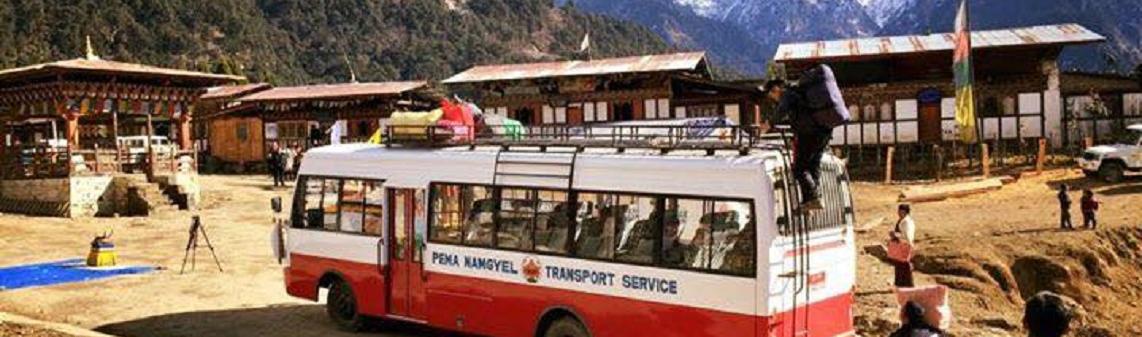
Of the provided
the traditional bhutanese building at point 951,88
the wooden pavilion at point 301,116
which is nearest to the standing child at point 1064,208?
the traditional bhutanese building at point 951,88

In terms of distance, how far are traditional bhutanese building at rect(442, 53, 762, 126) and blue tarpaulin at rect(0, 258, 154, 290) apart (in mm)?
22839

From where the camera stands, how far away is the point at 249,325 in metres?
14.7

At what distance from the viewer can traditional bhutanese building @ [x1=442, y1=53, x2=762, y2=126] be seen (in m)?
41.5

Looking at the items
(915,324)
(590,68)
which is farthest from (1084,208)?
(590,68)

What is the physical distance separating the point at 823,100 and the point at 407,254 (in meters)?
6.10

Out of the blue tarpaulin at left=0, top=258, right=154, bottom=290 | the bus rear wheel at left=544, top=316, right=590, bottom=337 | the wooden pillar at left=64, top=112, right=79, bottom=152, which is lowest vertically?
the blue tarpaulin at left=0, top=258, right=154, bottom=290

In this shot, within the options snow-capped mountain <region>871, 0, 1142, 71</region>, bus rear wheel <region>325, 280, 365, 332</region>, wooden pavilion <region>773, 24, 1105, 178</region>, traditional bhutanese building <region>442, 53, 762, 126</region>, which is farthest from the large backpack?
snow-capped mountain <region>871, 0, 1142, 71</region>

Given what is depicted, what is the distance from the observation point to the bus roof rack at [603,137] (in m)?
10.3

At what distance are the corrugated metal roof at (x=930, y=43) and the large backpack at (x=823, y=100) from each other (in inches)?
1211

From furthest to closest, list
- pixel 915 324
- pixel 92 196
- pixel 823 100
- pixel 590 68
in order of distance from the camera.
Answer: pixel 590 68 → pixel 92 196 → pixel 823 100 → pixel 915 324

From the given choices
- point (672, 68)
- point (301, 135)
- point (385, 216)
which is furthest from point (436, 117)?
point (301, 135)

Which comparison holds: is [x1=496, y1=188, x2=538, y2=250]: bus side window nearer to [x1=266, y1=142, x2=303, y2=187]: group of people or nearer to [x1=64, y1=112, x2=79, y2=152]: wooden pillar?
[x1=64, y1=112, x2=79, y2=152]: wooden pillar

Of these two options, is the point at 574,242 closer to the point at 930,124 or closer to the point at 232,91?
the point at 930,124

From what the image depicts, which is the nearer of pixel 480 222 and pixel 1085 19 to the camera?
pixel 480 222
